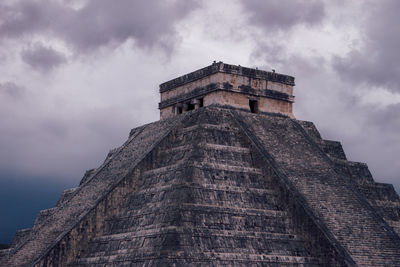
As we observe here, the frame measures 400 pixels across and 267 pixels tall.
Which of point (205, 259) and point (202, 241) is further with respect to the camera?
point (202, 241)

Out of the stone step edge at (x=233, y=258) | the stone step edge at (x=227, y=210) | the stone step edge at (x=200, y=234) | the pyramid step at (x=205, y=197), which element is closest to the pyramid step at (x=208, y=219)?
the stone step edge at (x=227, y=210)

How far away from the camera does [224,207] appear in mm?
24219

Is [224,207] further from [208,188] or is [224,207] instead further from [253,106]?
[253,106]

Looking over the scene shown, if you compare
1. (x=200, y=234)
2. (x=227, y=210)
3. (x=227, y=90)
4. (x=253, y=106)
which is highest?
(x=227, y=90)

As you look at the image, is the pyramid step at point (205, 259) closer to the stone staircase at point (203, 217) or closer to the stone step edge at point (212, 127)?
the stone staircase at point (203, 217)

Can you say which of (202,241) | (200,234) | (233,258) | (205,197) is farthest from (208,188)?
(233,258)

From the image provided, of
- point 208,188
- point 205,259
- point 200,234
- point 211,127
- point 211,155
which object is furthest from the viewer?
point 211,127

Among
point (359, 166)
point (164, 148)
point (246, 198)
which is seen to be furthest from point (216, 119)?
point (359, 166)

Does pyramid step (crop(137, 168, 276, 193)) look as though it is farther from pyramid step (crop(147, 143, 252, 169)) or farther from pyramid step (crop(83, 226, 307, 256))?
pyramid step (crop(83, 226, 307, 256))

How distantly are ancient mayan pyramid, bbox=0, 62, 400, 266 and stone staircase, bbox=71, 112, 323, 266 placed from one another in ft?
0.14

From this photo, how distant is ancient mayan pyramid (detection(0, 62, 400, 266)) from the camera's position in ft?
76.6

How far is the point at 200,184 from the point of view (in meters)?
24.5

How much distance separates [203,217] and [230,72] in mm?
8041

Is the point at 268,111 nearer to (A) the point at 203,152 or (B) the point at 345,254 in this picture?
(A) the point at 203,152
